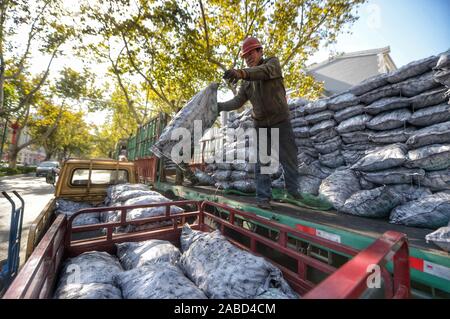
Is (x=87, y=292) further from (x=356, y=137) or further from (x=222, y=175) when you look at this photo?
(x=356, y=137)

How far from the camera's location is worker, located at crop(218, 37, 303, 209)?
2394 millimetres

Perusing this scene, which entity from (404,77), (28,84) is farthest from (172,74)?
(28,84)

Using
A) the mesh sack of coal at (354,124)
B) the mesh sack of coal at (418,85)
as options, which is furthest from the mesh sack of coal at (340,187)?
the mesh sack of coal at (418,85)

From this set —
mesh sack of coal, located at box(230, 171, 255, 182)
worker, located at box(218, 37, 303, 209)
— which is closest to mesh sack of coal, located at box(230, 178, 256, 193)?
mesh sack of coal, located at box(230, 171, 255, 182)

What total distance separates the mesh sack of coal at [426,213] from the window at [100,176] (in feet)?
13.7

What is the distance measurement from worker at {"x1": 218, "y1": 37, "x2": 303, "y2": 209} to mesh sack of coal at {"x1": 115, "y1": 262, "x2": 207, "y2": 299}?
1.15 metres

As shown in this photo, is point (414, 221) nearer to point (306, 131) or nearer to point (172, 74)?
point (306, 131)

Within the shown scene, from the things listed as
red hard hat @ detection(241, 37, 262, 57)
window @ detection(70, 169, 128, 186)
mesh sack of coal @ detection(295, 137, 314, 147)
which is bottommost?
window @ detection(70, 169, 128, 186)

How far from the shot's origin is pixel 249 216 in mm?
1857

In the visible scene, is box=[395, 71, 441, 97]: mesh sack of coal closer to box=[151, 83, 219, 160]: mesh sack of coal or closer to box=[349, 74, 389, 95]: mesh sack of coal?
box=[349, 74, 389, 95]: mesh sack of coal

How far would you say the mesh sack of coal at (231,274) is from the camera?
1210 mm

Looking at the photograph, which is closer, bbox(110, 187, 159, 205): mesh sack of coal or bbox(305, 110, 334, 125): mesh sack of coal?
bbox(110, 187, 159, 205): mesh sack of coal

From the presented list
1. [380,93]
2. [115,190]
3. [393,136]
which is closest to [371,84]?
[380,93]

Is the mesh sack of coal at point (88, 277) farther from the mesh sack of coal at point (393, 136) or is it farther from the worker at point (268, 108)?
the mesh sack of coal at point (393, 136)
